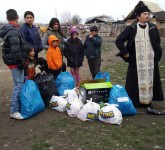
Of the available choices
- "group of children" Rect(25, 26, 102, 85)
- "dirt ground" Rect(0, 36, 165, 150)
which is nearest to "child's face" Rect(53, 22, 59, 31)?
"group of children" Rect(25, 26, 102, 85)

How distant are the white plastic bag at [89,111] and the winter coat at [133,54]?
109 cm

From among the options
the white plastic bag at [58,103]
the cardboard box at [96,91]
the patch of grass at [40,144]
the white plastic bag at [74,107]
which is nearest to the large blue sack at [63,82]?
the white plastic bag at [58,103]

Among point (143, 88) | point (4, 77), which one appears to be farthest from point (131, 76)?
point (4, 77)

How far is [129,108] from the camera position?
16.9 feet

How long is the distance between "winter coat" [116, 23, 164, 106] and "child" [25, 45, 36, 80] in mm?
1537

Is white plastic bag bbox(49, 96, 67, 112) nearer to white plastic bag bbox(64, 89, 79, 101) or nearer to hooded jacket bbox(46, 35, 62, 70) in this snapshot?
white plastic bag bbox(64, 89, 79, 101)

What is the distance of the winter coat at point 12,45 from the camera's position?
4742mm

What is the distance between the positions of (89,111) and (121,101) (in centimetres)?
61

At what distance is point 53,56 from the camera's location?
20.2 ft

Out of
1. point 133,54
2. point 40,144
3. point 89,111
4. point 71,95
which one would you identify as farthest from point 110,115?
point 133,54

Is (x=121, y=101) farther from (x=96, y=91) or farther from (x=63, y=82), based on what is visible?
(x=63, y=82)

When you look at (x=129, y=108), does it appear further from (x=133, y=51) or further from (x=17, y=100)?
(x=17, y=100)

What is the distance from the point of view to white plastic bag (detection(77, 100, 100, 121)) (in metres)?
4.92

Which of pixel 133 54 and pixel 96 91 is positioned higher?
pixel 133 54
